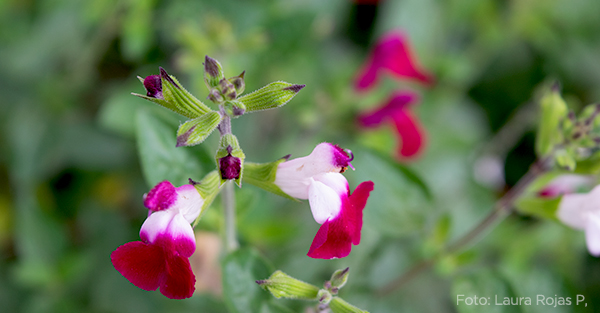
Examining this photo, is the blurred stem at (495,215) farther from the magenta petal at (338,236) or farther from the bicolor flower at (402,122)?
the magenta petal at (338,236)

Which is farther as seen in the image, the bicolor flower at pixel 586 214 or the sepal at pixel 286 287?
the bicolor flower at pixel 586 214

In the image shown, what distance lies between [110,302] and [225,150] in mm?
1191

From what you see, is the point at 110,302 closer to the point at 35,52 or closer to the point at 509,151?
the point at 35,52

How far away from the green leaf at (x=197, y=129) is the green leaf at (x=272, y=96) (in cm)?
7

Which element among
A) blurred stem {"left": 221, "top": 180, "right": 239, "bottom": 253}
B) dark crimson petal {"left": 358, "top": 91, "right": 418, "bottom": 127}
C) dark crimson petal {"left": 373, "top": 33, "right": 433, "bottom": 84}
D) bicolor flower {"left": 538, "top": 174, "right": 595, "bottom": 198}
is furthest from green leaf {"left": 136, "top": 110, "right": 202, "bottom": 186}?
bicolor flower {"left": 538, "top": 174, "right": 595, "bottom": 198}

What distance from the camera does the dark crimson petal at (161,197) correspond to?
73 cm

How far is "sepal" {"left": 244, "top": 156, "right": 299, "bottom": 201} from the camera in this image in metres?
0.83

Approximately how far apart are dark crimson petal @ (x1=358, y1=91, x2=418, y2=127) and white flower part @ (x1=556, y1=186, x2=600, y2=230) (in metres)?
0.55

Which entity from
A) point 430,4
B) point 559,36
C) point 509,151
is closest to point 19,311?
point 430,4

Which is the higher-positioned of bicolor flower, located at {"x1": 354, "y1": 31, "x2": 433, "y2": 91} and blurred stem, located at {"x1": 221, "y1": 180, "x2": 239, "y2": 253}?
bicolor flower, located at {"x1": 354, "y1": 31, "x2": 433, "y2": 91}

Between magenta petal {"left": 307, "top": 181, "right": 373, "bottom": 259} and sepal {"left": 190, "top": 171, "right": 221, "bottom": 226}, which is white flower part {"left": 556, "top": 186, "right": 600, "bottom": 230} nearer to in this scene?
magenta petal {"left": 307, "top": 181, "right": 373, "bottom": 259}

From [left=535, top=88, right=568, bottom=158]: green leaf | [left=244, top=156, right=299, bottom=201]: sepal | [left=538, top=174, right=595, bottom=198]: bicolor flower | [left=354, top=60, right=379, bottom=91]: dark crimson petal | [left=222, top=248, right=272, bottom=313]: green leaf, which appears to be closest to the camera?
[left=244, top=156, right=299, bottom=201]: sepal

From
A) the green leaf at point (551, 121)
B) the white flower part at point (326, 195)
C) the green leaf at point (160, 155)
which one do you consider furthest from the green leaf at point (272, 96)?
the green leaf at point (551, 121)

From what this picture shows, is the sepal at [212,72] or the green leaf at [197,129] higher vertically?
the sepal at [212,72]
